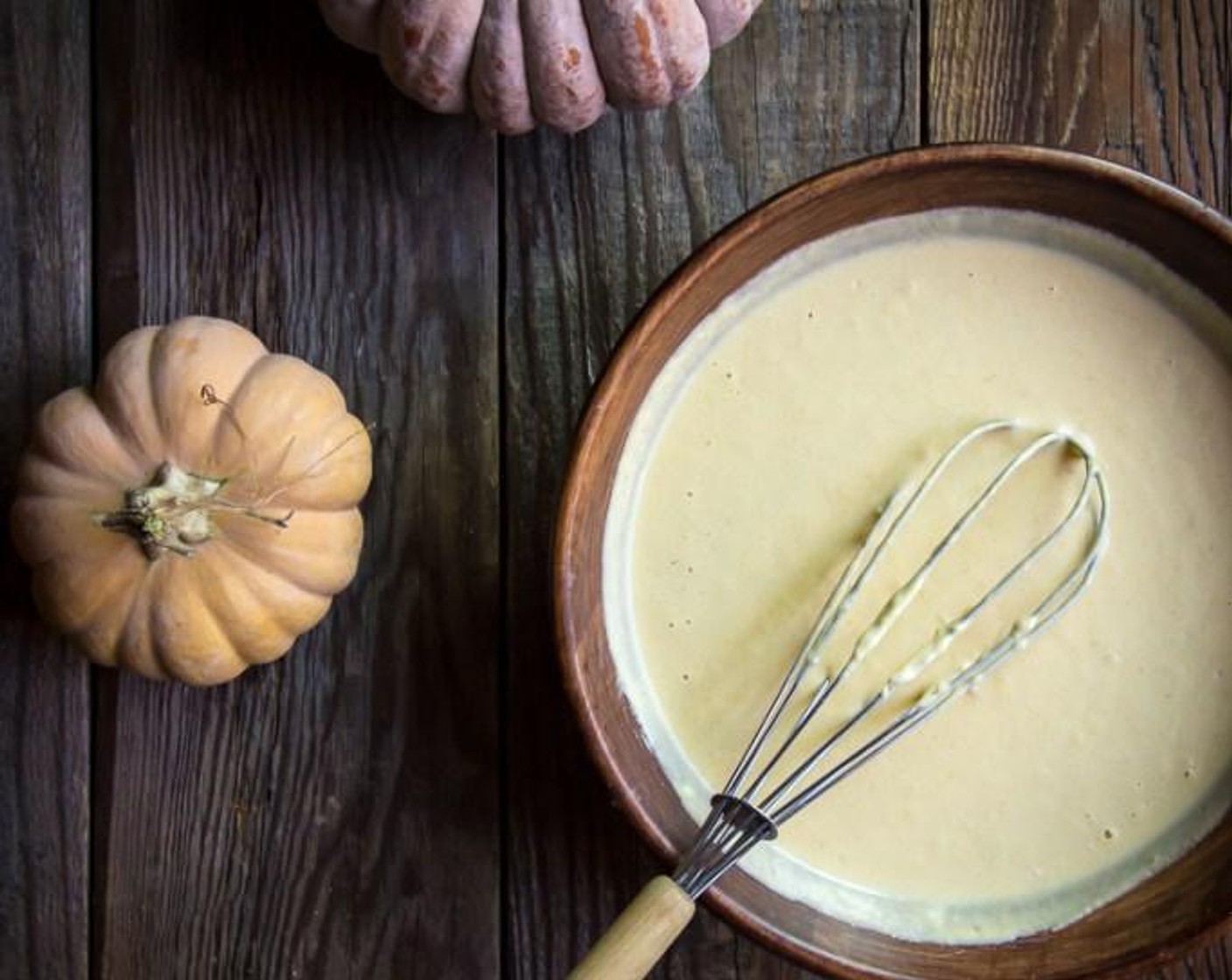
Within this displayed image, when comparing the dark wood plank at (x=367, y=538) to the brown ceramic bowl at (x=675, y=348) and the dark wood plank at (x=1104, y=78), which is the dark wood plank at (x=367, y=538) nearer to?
the brown ceramic bowl at (x=675, y=348)

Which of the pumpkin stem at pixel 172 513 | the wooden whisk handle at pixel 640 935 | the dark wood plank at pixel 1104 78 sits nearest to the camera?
the wooden whisk handle at pixel 640 935

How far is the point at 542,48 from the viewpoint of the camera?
990 mm

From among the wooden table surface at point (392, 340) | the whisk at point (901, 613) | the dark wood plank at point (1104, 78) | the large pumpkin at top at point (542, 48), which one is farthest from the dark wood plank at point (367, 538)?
the dark wood plank at point (1104, 78)

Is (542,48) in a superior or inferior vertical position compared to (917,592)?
superior

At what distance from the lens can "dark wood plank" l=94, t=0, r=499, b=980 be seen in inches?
44.3

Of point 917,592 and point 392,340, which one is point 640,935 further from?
point 392,340

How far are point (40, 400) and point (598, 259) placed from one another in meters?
0.43

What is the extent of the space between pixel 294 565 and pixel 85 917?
13.6 inches

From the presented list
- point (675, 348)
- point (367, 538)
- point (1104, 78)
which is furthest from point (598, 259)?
point (1104, 78)

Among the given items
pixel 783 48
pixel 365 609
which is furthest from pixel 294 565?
pixel 783 48

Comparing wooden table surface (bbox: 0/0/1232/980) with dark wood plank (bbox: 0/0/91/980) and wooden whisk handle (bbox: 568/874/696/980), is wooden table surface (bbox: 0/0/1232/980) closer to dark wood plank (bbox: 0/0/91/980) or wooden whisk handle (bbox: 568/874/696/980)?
dark wood plank (bbox: 0/0/91/980)

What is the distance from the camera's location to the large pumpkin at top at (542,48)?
0.99m

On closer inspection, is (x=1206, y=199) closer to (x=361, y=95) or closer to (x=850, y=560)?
(x=850, y=560)

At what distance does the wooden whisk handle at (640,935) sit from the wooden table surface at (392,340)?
0.23 m
